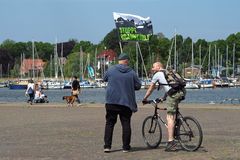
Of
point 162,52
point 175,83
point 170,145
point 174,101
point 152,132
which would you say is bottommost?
point 170,145

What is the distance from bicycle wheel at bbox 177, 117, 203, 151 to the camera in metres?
11.9

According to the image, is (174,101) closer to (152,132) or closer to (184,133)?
(184,133)

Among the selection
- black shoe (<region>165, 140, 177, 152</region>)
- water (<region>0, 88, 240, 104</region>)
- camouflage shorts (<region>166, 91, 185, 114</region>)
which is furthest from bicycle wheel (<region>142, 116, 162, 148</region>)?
water (<region>0, 88, 240, 104</region>)

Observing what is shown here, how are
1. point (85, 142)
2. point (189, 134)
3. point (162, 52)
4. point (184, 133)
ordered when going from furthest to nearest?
point (162, 52), point (85, 142), point (184, 133), point (189, 134)

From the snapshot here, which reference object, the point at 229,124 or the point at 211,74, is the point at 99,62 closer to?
the point at 211,74

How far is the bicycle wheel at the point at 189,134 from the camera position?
11914 millimetres

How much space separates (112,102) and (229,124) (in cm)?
784

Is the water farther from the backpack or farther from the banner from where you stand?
the backpack

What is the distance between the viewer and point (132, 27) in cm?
8125

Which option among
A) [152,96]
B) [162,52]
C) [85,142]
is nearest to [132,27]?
[152,96]

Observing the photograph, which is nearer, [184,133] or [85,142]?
[184,133]

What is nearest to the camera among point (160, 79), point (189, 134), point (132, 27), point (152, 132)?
point (189, 134)

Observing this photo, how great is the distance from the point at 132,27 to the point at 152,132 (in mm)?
68804

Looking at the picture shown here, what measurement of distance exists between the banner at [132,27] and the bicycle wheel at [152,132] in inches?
2596
